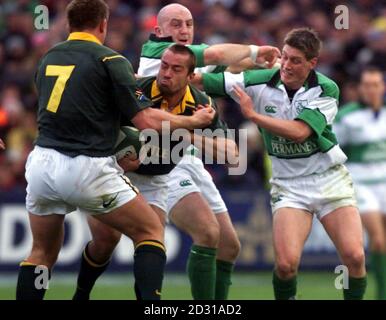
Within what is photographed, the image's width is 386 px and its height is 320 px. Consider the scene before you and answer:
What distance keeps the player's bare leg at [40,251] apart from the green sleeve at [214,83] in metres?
1.83

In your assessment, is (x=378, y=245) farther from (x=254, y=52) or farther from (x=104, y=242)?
(x=104, y=242)

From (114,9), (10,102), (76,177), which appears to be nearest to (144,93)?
(76,177)

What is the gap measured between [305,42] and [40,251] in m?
2.62

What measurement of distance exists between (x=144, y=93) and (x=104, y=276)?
6.42 meters

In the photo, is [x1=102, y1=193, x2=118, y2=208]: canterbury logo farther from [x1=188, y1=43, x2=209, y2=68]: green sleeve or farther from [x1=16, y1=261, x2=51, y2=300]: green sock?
[x1=188, y1=43, x2=209, y2=68]: green sleeve

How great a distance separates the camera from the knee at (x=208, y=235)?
8.88m

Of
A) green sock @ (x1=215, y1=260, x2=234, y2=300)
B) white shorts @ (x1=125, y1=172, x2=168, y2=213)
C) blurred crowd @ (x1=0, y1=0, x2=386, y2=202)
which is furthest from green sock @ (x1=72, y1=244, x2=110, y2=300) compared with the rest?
blurred crowd @ (x1=0, y1=0, x2=386, y2=202)

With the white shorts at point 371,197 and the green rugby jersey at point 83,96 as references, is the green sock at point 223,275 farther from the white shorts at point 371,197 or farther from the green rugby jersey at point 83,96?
the white shorts at point 371,197

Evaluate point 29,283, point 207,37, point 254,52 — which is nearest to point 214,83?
point 254,52

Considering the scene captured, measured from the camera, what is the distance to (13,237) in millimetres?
13938

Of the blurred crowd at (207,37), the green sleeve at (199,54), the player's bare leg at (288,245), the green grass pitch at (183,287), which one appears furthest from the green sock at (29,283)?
the blurred crowd at (207,37)

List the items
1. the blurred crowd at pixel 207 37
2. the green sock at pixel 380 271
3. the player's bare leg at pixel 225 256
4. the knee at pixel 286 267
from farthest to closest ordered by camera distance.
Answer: the blurred crowd at pixel 207 37, the green sock at pixel 380 271, the player's bare leg at pixel 225 256, the knee at pixel 286 267

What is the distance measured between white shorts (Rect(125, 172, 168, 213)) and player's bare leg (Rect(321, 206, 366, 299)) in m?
1.32

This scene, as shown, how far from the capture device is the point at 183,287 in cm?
1312
